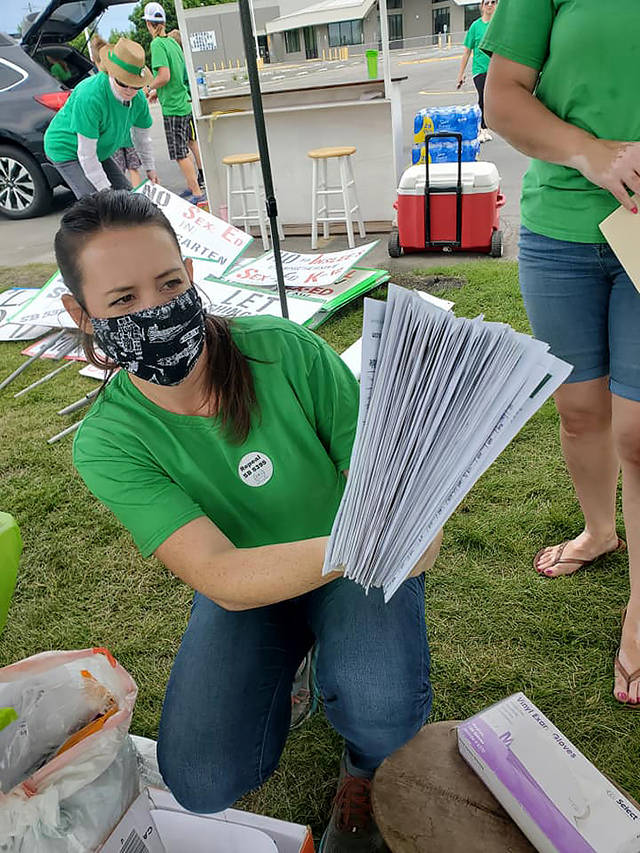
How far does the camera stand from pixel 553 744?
1309mm

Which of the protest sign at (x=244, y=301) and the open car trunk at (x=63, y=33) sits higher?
the open car trunk at (x=63, y=33)

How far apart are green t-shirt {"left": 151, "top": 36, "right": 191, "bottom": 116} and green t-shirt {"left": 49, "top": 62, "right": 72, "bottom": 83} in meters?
1.04

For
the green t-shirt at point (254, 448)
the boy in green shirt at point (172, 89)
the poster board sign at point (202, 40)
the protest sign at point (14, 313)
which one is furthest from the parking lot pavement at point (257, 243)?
the green t-shirt at point (254, 448)

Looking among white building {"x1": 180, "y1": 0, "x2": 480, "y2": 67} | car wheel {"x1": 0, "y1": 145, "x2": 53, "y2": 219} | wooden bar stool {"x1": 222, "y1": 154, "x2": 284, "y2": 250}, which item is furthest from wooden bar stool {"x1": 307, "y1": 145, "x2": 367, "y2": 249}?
car wheel {"x1": 0, "y1": 145, "x2": 53, "y2": 219}

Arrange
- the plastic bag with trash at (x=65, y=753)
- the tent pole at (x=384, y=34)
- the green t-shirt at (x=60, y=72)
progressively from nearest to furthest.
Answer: the plastic bag with trash at (x=65, y=753) → the tent pole at (x=384, y=34) → the green t-shirt at (x=60, y=72)

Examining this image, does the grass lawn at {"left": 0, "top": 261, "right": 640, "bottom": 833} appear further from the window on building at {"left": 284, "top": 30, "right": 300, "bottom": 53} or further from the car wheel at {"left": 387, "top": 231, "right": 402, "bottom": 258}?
the window on building at {"left": 284, "top": 30, "right": 300, "bottom": 53}

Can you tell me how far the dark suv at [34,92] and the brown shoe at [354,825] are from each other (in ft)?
22.3

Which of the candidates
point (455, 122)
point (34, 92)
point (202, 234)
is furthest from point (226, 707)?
point (34, 92)

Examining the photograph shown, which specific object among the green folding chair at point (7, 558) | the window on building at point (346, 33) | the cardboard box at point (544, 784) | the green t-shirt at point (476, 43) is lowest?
the cardboard box at point (544, 784)

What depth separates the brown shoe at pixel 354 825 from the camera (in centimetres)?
136

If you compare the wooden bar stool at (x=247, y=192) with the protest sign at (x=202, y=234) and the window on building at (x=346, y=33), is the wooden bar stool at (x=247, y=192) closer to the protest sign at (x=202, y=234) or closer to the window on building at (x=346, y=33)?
the window on building at (x=346, y=33)

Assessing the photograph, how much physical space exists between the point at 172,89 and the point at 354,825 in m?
6.99

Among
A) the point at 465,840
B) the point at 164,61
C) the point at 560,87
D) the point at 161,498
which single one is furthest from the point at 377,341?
the point at 164,61

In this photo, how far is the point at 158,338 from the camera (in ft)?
3.89
